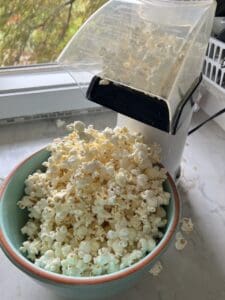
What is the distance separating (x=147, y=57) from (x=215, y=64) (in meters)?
0.22

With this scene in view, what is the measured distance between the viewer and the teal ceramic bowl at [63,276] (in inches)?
14.5

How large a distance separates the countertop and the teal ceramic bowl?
8cm

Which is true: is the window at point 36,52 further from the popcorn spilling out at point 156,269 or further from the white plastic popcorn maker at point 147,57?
the popcorn spilling out at point 156,269

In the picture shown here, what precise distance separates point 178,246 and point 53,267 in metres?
0.19

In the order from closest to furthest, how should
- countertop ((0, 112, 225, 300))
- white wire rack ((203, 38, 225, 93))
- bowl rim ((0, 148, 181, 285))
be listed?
1. bowl rim ((0, 148, 181, 285))
2. countertop ((0, 112, 225, 300))
3. white wire rack ((203, 38, 225, 93))

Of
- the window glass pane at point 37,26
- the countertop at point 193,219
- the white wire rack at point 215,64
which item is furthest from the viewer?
the window glass pane at point 37,26

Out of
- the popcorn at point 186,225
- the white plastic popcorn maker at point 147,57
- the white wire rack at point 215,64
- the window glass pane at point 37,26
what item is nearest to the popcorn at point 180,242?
the popcorn at point 186,225

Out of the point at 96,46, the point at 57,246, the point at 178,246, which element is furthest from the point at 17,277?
the point at 96,46

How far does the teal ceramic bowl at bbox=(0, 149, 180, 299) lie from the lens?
37 centimetres

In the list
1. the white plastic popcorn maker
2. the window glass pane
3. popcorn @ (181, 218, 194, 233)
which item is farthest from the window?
popcorn @ (181, 218, 194, 233)

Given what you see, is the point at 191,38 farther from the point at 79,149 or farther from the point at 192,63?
the point at 79,149

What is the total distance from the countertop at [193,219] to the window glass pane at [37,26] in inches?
5.9

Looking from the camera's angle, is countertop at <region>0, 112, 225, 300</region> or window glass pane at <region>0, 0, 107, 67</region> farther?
window glass pane at <region>0, 0, 107, 67</region>

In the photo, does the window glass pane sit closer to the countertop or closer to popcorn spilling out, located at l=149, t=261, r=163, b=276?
the countertop
